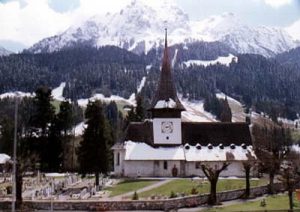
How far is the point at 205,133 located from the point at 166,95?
6030 millimetres

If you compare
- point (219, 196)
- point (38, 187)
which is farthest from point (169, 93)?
point (219, 196)

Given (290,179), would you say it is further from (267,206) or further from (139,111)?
(139,111)

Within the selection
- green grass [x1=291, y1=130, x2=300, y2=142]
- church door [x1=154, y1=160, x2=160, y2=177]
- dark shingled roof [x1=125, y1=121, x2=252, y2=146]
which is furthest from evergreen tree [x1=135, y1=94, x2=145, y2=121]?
green grass [x1=291, y1=130, x2=300, y2=142]

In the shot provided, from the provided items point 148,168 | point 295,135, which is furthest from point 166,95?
point 295,135

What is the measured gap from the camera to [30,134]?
233 ft

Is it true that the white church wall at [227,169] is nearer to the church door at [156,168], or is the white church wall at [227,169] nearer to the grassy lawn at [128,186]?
the church door at [156,168]

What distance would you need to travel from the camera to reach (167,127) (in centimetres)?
6562

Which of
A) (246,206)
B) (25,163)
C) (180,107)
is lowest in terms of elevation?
(246,206)

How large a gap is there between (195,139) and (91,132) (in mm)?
14310

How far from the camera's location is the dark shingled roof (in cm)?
6519

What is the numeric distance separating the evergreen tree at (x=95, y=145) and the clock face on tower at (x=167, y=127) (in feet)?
33.0

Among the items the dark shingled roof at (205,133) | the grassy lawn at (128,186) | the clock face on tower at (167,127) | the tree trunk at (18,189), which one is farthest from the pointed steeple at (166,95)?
the tree trunk at (18,189)

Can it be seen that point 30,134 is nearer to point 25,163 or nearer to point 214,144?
point 214,144

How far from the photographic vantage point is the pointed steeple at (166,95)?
6588 cm
